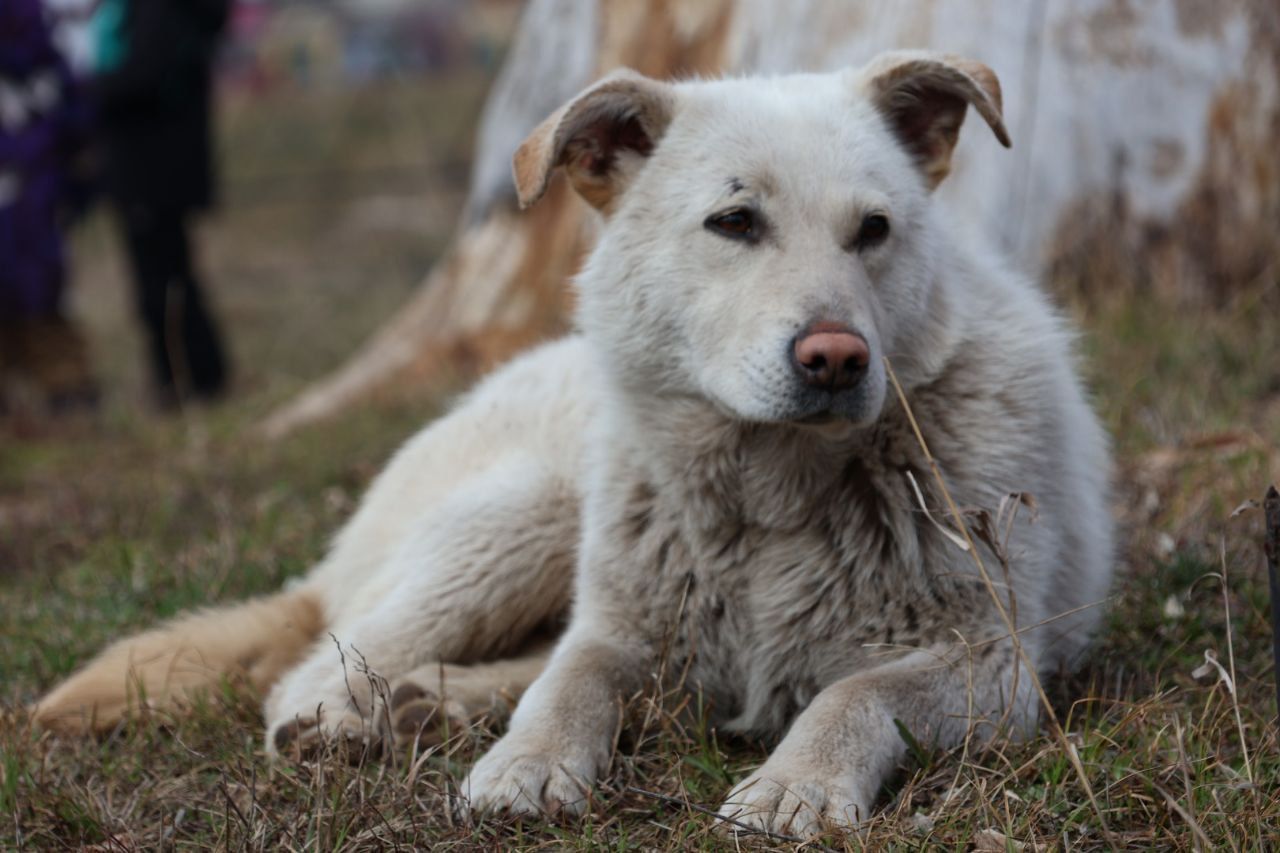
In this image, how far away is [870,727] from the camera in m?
2.37

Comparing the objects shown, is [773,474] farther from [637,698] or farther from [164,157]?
[164,157]

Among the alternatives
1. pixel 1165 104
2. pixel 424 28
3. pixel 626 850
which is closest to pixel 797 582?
pixel 626 850

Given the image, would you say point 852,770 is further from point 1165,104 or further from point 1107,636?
point 1165,104

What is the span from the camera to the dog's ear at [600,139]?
2.80 metres

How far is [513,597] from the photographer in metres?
3.27

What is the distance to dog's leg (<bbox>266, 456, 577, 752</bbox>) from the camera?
124 inches

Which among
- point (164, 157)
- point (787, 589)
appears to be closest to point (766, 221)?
point (787, 589)

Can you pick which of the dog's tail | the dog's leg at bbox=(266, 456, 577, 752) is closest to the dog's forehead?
the dog's leg at bbox=(266, 456, 577, 752)

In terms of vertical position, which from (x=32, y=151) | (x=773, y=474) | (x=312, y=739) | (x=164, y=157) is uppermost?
(x=32, y=151)

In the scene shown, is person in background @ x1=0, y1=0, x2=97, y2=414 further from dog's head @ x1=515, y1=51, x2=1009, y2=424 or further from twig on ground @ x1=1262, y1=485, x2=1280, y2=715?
twig on ground @ x1=1262, y1=485, x2=1280, y2=715

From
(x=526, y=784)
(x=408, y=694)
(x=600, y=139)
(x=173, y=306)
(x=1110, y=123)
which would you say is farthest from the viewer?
(x=173, y=306)

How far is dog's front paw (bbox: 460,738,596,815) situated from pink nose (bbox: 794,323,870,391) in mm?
841

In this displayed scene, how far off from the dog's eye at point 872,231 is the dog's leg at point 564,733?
38.1 inches

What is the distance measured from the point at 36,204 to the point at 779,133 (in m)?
7.19
